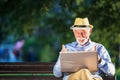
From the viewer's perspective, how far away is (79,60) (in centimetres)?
871

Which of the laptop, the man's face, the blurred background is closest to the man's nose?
the man's face

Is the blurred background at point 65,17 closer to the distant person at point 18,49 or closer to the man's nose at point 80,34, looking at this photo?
the man's nose at point 80,34

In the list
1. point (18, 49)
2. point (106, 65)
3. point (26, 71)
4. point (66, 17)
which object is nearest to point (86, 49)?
point (106, 65)

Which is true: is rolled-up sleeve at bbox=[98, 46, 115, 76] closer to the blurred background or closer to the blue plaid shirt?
the blue plaid shirt

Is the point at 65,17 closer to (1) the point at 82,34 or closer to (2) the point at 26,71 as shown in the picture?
(2) the point at 26,71

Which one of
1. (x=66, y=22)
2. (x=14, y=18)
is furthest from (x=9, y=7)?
(x=66, y=22)

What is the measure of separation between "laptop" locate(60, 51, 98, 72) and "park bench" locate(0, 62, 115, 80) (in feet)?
6.07

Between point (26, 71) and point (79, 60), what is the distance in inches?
87.4

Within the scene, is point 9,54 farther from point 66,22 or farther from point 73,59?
point 73,59

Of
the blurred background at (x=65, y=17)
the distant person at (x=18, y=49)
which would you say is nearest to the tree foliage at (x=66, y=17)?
the blurred background at (x=65, y=17)

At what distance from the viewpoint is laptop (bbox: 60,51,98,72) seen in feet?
28.3

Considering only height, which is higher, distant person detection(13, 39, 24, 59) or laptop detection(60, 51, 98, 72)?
laptop detection(60, 51, 98, 72)

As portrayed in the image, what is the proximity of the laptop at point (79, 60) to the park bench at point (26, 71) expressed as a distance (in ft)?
6.07

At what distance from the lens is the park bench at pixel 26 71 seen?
10.6m
